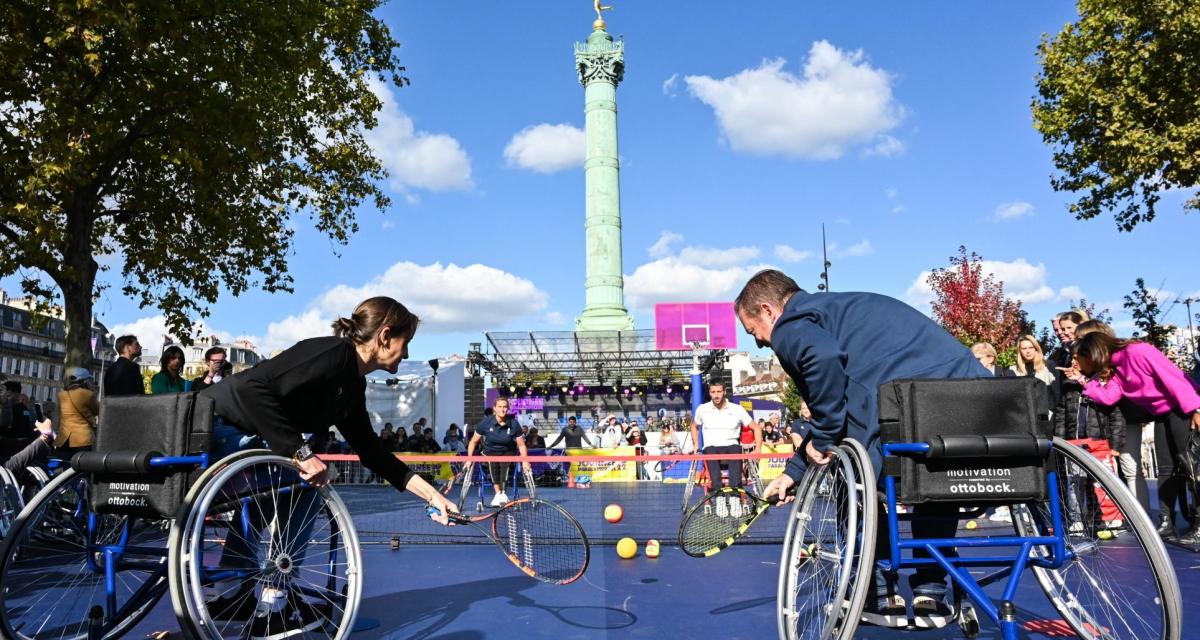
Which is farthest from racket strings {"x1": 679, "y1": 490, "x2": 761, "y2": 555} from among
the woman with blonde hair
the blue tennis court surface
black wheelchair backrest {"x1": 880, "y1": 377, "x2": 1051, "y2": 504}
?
the woman with blonde hair

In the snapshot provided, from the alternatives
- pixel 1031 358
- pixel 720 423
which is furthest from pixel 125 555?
pixel 720 423

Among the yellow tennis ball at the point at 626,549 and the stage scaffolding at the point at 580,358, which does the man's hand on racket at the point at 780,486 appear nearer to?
the yellow tennis ball at the point at 626,549

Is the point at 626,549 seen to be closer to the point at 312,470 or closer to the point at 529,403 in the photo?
the point at 312,470

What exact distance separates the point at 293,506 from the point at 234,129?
10669 mm

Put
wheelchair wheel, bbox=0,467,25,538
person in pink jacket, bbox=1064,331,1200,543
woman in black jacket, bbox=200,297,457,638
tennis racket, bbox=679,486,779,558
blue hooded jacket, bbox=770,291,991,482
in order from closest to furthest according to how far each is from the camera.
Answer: blue hooded jacket, bbox=770,291,991,482, woman in black jacket, bbox=200,297,457,638, tennis racket, bbox=679,486,779,558, person in pink jacket, bbox=1064,331,1200,543, wheelchair wheel, bbox=0,467,25,538

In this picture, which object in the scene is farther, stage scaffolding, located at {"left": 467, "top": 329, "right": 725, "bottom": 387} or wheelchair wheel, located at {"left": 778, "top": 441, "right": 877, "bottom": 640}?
stage scaffolding, located at {"left": 467, "top": 329, "right": 725, "bottom": 387}

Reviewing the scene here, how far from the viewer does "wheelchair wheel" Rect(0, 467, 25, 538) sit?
685 cm

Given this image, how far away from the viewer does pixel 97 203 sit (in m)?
Result: 13.8

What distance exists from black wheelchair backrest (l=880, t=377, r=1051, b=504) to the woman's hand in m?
2.37

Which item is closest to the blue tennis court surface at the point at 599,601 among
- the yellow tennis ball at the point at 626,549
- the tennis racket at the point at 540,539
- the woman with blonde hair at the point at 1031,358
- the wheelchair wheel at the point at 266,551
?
the yellow tennis ball at the point at 626,549

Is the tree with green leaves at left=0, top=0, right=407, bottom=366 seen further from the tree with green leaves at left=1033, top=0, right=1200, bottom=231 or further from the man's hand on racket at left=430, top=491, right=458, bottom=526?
the tree with green leaves at left=1033, top=0, right=1200, bottom=231

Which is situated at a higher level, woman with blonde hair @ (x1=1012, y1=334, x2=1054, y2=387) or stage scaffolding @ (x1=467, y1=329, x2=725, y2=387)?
stage scaffolding @ (x1=467, y1=329, x2=725, y2=387)

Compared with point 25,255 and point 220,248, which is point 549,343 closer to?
point 220,248

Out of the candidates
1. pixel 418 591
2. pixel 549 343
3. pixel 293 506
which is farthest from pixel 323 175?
pixel 549 343
